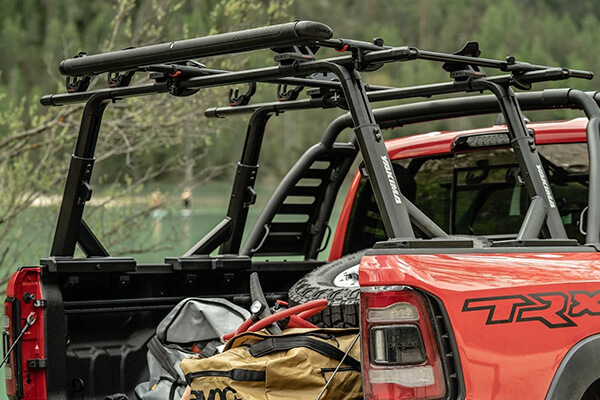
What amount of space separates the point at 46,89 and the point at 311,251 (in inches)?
452

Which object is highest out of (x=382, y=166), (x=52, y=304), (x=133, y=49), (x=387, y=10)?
(x=387, y=10)

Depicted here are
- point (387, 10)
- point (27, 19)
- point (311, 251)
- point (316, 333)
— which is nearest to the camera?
point (316, 333)

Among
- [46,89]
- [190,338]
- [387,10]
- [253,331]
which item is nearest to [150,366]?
[190,338]

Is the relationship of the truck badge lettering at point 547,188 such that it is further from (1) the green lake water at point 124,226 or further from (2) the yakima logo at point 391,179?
(1) the green lake water at point 124,226

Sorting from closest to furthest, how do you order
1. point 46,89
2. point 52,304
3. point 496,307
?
point 496,307, point 52,304, point 46,89

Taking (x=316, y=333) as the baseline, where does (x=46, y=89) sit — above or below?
above

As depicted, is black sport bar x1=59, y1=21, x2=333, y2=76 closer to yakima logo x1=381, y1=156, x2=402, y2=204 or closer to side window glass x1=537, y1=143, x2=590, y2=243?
yakima logo x1=381, y1=156, x2=402, y2=204

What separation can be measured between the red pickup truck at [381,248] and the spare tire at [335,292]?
→ 1 cm

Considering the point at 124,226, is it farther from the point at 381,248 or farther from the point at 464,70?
the point at 381,248

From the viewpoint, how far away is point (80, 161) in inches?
172

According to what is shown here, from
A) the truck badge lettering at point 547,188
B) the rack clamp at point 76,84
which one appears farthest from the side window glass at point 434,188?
the rack clamp at point 76,84

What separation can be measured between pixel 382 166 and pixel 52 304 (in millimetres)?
1575

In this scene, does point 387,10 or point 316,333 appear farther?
point 387,10

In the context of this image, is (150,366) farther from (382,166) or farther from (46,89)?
(46,89)
